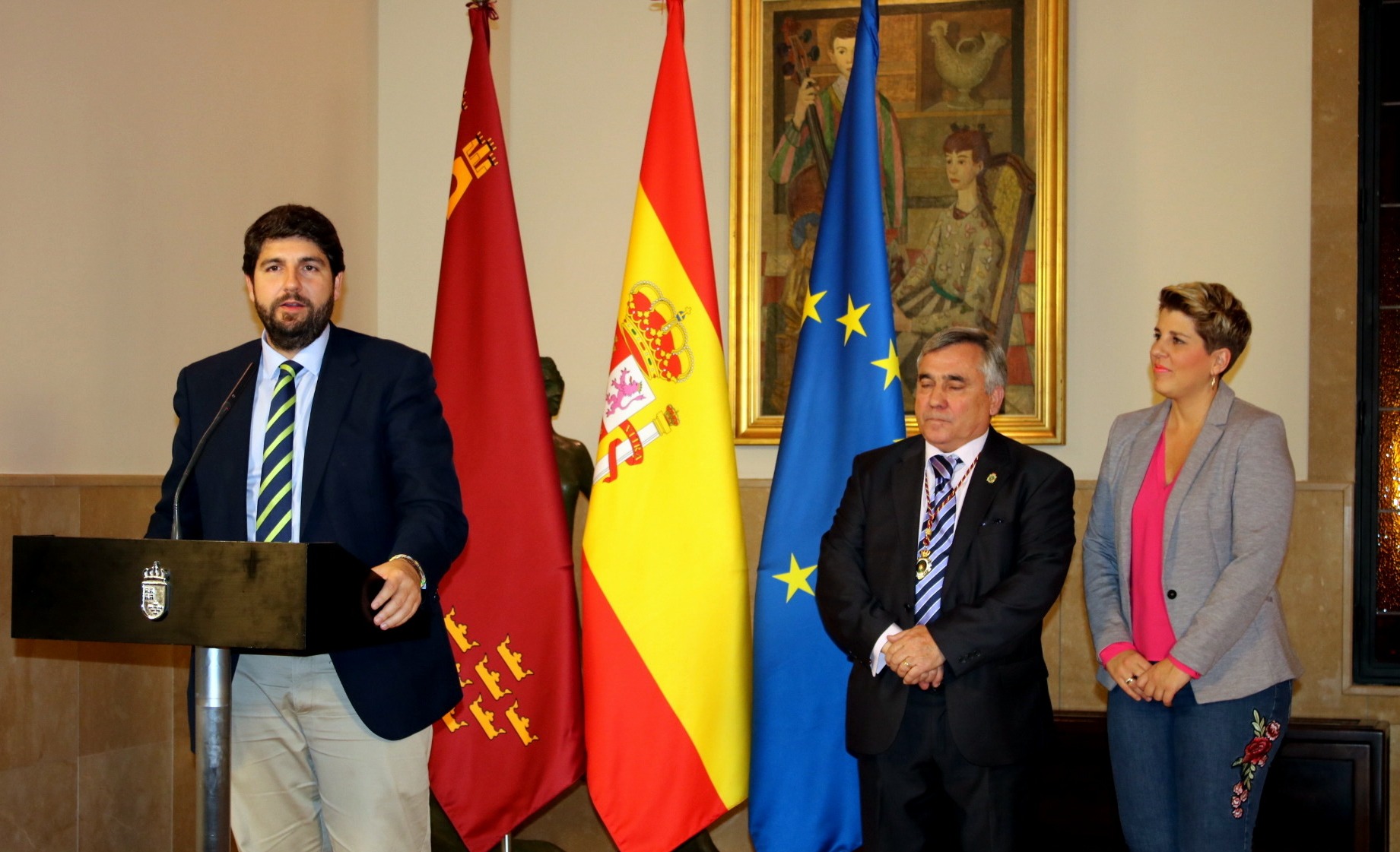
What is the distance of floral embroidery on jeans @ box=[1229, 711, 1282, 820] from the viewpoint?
259 cm

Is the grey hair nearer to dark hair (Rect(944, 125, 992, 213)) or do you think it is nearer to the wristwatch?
the wristwatch

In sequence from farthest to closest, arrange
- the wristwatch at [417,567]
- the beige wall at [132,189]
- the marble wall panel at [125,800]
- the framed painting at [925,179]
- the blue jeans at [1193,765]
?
the framed painting at [925,179]
the marble wall panel at [125,800]
the beige wall at [132,189]
the blue jeans at [1193,765]
the wristwatch at [417,567]

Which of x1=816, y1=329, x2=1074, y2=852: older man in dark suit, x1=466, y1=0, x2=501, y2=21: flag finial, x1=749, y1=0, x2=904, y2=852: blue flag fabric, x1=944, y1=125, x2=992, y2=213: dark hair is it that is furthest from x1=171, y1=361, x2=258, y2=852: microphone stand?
x1=944, y1=125, x2=992, y2=213: dark hair

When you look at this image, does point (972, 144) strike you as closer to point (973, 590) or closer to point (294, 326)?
point (973, 590)

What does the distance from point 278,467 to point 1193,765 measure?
1931 mm

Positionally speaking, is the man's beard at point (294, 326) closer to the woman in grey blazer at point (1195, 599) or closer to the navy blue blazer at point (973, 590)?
the navy blue blazer at point (973, 590)

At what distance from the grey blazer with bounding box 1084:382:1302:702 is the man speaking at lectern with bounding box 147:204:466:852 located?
1.56m

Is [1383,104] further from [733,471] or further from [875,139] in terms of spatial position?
[733,471]

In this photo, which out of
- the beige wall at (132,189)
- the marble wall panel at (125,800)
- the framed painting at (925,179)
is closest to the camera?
the beige wall at (132,189)

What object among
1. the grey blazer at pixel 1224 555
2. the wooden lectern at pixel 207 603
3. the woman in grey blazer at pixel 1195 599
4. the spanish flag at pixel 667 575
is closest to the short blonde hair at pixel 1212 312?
the woman in grey blazer at pixel 1195 599

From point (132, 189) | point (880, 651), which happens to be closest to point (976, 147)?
point (880, 651)

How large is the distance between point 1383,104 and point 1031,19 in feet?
3.89

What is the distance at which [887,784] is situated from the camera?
2717 millimetres

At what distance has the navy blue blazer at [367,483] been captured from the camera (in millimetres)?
2039
